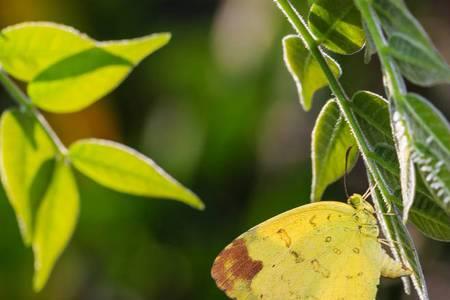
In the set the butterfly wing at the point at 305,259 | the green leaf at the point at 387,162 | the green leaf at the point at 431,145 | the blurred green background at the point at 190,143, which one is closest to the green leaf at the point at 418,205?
the green leaf at the point at 387,162

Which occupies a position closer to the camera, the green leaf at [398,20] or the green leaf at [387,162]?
the green leaf at [398,20]

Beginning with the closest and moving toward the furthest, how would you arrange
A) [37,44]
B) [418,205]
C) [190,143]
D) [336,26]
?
1. [418,205]
2. [336,26]
3. [37,44]
4. [190,143]

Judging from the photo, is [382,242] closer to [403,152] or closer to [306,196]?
[403,152]

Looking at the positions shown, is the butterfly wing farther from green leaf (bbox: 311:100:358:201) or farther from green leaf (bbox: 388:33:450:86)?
green leaf (bbox: 388:33:450:86)

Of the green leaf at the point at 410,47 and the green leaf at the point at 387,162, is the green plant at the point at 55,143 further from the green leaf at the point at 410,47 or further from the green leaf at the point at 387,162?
the green leaf at the point at 410,47

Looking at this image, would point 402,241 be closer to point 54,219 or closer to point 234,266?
point 234,266

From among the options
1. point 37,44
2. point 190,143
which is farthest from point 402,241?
point 190,143
